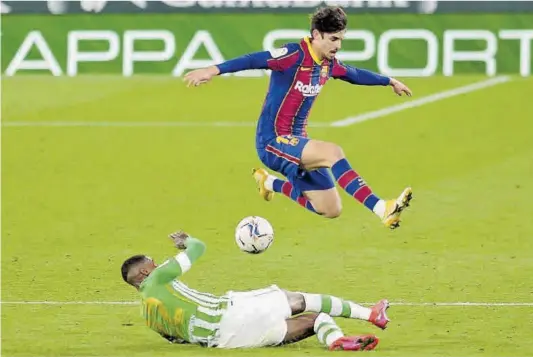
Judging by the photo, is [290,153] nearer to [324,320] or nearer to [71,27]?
[324,320]

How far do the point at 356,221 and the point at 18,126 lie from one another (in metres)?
7.46

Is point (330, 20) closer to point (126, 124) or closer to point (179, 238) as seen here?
point (179, 238)

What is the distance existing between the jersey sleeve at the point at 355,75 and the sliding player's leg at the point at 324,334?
2.86 metres

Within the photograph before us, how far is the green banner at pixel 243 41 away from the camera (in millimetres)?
25500

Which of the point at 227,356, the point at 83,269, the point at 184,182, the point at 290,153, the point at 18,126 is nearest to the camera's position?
the point at 227,356

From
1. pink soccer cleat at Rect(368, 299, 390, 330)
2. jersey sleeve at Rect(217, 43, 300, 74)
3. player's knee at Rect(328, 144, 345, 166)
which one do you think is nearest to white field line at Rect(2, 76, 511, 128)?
jersey sleeve at Rect(217, 43, 300, 74)

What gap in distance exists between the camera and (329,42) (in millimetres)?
14617

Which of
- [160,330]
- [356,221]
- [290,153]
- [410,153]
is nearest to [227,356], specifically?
[160,330]

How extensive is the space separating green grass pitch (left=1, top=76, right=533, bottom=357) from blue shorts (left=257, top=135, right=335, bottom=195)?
1.08m

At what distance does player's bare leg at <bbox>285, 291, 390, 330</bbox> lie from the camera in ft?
42.7

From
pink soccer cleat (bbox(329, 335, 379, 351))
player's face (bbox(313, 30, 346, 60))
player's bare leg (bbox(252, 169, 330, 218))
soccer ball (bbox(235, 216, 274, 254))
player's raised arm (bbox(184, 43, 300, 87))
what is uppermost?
player's face (bbox(313, 30, 346, 60))

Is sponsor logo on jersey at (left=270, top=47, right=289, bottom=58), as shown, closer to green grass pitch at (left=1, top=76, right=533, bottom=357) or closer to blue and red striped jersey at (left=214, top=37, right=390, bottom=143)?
A: blue and red striped jersey at (left=214, top=37, right=390, bottom=143)

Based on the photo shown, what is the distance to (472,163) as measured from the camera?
22734 mm

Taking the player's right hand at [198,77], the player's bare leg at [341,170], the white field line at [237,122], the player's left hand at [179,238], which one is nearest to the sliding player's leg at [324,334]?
the player's left hand at [179,238]
